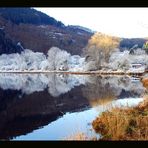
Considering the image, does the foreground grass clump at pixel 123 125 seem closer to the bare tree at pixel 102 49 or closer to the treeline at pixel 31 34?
the bare tree at pixel 102 49

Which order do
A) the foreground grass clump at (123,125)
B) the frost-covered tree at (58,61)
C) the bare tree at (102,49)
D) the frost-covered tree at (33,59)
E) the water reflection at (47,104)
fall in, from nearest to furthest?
the foreground grass clump at (123,125), the water reflection at (47,104), the bare tree at (102,49), the frost-covered tree at (58,61), the frost-covered tree at (33,59)

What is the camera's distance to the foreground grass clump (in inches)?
248

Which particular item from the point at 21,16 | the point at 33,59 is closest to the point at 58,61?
the point at 33,59

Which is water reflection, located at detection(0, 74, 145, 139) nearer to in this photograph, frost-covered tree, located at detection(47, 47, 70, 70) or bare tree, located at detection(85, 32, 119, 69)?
bare tree, located at detection(85, 32, 119, 69)

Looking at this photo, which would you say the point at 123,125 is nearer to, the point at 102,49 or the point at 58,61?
the point at 102,49

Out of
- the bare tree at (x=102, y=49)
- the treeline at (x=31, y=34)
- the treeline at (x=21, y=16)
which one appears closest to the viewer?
the bare tree at (x=102, y=49)

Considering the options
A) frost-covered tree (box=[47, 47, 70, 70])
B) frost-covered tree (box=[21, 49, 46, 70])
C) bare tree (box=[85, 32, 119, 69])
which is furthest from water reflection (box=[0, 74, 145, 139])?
frost-covered tree (box=[21, 49, 46, 70])

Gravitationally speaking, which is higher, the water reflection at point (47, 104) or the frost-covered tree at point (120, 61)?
the frost-covered tree at point (120, 61)

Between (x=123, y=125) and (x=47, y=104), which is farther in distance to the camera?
(x=47, y=104)

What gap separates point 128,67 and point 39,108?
13.9m

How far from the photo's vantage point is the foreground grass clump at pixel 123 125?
6301 mm

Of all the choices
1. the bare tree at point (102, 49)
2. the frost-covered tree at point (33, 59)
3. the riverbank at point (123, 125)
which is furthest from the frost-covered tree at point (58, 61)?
the riverbank at point (123, 125)

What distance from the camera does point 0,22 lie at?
50219 millimetres

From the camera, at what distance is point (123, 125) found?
21.9 ft
